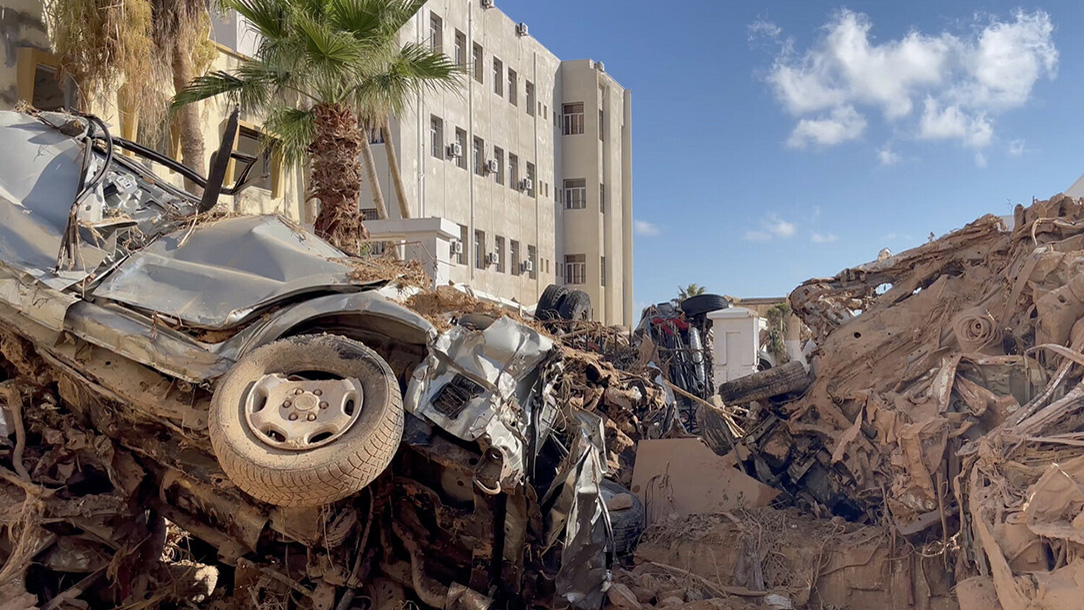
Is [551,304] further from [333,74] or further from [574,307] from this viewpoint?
[333,74]

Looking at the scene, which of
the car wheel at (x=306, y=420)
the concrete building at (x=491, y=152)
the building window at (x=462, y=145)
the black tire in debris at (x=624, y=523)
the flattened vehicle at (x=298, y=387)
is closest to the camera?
the car wheel at (x=306, y=420)

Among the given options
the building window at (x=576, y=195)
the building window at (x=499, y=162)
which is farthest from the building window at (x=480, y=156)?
the building window at (x=576, y=195)

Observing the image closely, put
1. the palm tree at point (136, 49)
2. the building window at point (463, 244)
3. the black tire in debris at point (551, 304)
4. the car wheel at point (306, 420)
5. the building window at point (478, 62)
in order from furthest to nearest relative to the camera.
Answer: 1. the building window at point (478, 62)
2. the building window at point (463, 244)
3. the black tire in debris at point (551, 304)
4. the palm tree at point (136, 49)
5. the car wheel at point (306, 420)

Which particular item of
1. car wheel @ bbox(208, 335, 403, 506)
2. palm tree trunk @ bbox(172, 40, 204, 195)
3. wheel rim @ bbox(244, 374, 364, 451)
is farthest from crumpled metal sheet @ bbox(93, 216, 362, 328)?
palm tree trunk @ bbox(172, 40, 204, 195)

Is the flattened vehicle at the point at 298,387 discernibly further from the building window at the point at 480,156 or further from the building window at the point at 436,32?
the building window at the point at 480,156

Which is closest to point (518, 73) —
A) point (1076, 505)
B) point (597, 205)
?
point (597, 205)

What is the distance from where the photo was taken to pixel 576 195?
38125 millimetres

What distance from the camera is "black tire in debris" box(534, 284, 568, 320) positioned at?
45.0 ft

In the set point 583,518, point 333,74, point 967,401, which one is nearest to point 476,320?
point 583,518

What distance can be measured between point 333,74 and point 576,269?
84.5ft

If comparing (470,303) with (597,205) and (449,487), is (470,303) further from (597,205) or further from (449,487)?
(597,205)

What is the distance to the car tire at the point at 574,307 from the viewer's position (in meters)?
13.8

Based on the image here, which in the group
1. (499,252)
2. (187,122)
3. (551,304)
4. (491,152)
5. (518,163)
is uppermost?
(518,163)

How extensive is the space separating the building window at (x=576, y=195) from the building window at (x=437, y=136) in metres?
10.8
